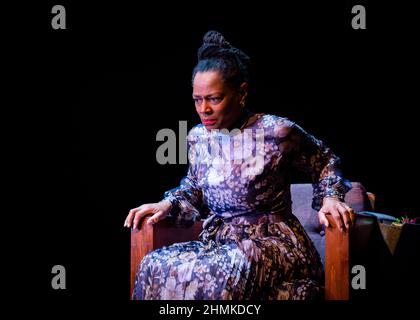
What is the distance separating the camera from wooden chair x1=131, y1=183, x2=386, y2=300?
1.71 meters

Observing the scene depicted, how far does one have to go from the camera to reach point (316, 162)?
198 cm

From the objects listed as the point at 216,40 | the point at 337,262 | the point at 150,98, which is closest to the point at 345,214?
the point at 337,262

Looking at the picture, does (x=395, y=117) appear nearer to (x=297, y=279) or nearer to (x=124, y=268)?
(x=297, y=279)

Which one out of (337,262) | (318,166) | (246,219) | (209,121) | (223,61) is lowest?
(337,262)

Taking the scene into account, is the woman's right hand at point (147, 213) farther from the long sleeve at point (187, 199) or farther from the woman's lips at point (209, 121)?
the woman's lips at point (209, 121)

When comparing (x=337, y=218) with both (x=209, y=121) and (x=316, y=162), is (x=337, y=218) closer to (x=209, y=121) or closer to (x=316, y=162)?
(x=316, y=162)

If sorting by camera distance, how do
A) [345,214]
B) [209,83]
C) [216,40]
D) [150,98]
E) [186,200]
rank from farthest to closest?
[150,98] → [186,200] → [216,40] → [209,83] → [345,214]

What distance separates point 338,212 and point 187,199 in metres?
0.65

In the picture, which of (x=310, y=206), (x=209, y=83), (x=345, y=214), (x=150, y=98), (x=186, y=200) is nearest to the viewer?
(x=345, y=214)

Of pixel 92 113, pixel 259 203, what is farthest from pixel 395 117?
pixel 92 113

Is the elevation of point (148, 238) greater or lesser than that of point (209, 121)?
lesser

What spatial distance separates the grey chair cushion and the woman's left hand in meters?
0.70

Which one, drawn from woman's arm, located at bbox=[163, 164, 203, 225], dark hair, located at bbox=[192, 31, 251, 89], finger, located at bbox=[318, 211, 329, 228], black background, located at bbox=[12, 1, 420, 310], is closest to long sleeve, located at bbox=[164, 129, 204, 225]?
woman's arm, located at bbox=[163, 164, 203, 225]
